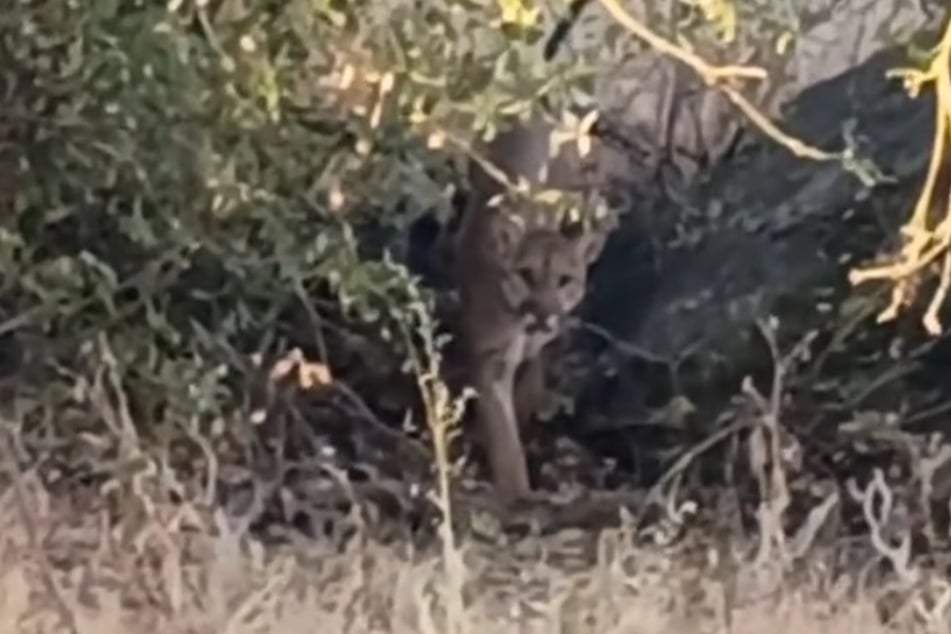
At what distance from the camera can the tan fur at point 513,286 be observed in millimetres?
1865

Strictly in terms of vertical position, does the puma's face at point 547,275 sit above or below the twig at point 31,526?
above

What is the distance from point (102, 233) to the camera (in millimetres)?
1896

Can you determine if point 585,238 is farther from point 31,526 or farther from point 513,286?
point 31,526

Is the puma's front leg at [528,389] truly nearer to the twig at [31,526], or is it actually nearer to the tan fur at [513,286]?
the tan fur at [513,286]

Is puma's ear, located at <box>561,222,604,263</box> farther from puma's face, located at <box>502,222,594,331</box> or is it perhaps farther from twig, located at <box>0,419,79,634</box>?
twig, located at <box>0,419,79,634</box>

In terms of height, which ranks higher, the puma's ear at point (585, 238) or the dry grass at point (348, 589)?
the puma's ear at point (585, 238)

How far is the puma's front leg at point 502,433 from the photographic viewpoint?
73.8 inches

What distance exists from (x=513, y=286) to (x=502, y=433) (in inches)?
4.5

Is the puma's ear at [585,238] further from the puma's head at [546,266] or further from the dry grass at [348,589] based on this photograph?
the dry grass at [348,589]

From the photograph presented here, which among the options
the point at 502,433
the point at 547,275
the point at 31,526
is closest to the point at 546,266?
the point at 547,275

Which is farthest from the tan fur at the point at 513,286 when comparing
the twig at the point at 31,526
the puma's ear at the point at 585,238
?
the twig at the point at 31,526

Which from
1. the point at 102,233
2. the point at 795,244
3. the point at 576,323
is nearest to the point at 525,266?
the point at 576,323

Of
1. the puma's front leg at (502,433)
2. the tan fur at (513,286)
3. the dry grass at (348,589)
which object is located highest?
the tan fur at (513,286)

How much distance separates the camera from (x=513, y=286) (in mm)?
1882
